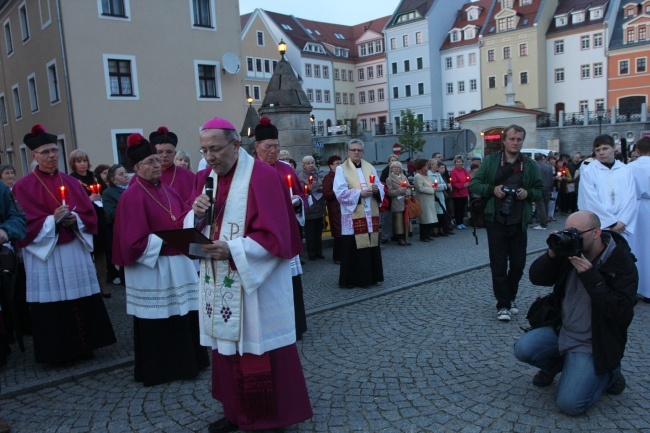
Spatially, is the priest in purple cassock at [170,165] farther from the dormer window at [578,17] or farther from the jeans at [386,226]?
the dormer window at [578,17]

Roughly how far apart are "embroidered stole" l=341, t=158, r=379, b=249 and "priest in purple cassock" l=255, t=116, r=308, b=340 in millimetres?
863

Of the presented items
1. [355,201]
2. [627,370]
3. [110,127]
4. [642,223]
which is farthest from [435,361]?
[110,127]

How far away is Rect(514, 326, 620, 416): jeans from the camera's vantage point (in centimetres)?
373

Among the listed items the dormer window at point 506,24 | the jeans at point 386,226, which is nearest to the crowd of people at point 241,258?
the jeans at point 386,226

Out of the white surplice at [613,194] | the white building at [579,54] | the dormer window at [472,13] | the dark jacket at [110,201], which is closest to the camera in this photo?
the dark jacket at [110,201]

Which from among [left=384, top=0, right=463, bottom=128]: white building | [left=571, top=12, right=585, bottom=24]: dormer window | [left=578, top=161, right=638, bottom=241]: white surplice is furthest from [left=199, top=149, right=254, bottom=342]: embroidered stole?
[left=384, top=0, right=463, bottom=128]: white building

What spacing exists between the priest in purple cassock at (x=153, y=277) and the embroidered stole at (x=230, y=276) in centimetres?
114

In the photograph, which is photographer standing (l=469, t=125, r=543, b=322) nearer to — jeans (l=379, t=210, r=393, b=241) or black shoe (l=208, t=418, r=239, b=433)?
black shoe (l=208, t=418, r=239, b=433)

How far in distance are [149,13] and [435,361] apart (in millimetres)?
21642

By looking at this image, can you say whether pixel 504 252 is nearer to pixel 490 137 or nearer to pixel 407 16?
pixel 490 137

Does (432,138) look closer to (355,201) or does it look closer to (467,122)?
(467,122)

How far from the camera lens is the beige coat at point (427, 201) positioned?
40.1 ft

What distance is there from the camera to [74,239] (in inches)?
207

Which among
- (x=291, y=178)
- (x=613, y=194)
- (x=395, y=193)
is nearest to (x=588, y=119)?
(x=395, y=193)
